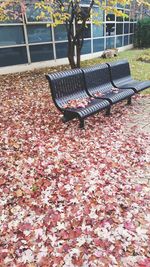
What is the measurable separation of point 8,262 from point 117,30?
16717 millimetres

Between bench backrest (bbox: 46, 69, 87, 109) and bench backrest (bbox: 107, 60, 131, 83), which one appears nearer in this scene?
bench backrest (bbox: 46, 69, 87, 109)

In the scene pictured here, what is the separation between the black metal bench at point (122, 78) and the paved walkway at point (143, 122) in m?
0.43

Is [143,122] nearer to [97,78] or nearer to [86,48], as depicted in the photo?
[97,78]

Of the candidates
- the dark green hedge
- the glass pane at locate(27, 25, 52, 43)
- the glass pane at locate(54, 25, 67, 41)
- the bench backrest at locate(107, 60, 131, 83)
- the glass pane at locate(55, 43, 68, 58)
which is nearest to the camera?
the bench backrest at locate(107, 60, 131, 83)

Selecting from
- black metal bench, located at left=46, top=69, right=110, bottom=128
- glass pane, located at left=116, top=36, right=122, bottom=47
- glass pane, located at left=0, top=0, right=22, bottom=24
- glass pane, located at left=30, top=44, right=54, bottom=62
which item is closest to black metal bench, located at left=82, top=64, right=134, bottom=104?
black metal bench, located at left=46, top=69, right=110, bottom=128

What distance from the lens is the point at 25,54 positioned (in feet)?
34.3

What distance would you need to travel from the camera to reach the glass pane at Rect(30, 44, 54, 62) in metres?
10.8

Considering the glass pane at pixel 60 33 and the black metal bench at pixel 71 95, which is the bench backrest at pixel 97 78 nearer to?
the black metal bench at pixel 71 95

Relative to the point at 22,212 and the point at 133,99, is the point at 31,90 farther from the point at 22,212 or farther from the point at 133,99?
the point at 22,212

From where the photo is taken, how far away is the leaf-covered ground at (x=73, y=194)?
2.37 m

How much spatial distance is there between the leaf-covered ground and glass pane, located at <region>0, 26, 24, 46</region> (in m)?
5.46

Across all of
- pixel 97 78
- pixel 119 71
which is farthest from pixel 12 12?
pixel 97 78

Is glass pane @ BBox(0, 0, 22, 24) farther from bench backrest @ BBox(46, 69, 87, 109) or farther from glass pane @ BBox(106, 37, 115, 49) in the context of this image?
glass pane @ BBox(106, 37, 115, 49)

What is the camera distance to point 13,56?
10.1 metres
